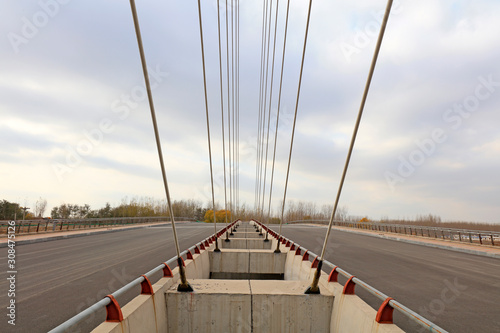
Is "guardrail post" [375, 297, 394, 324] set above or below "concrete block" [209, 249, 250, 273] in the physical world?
above

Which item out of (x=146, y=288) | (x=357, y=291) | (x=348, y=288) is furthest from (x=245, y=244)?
(x=146, y=288)

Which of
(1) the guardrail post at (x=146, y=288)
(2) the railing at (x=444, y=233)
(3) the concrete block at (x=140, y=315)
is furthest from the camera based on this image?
(2) the railing at (x=444, y=233)

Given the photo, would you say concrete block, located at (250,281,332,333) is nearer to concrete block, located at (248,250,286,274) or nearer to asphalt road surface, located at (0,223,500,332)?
asphalt road surface, located at (0,223,500,332)

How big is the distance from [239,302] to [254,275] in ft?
20.0

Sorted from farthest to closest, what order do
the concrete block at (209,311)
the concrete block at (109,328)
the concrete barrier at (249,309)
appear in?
the concrete block at (209,311), the concrete barrier at (249,309), the concrete block at (109,328)

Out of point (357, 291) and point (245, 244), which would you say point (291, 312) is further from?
point (245, 244)

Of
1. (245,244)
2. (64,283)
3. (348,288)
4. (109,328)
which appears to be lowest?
(64,283)

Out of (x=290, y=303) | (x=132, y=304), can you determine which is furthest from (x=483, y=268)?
(x=132, y=304)

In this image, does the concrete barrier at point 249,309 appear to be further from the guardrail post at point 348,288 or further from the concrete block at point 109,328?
the concrete block at point 109,328

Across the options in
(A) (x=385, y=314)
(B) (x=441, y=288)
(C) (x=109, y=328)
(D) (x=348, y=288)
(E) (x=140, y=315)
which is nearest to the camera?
(C) (x=109, y=328)

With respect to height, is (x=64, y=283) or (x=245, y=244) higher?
(x=245, y=244)

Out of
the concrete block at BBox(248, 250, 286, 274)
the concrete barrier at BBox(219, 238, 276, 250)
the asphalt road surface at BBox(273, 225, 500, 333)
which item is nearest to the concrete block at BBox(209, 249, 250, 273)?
the concrete block at BBox(248, 250, 286, 274)

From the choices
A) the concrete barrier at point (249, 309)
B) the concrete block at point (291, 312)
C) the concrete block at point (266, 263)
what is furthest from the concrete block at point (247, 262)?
the concrete block at point (291, 312)

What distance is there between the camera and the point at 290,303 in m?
5.12
